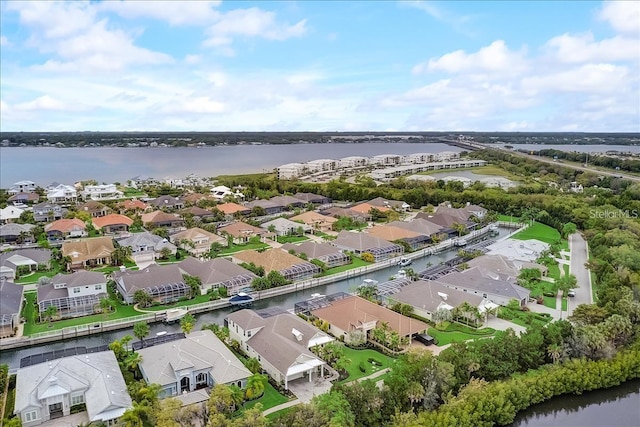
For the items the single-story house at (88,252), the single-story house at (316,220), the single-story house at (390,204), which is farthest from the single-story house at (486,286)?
the single-story house at (390,204)

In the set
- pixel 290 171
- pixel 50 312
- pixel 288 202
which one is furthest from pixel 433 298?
pixel 290 171

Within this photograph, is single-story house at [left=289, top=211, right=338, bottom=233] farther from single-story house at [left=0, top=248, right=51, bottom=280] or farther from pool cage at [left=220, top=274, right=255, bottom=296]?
single-story house at [left=0, top=248, right=51, bottom=280]

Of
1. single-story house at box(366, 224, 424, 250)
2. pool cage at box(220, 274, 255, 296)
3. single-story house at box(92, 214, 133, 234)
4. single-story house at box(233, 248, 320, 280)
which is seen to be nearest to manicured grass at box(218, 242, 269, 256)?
single-story house at box(233, 248, 320, 280)

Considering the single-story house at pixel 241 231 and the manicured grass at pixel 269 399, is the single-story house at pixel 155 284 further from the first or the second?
the single-story house at pixel 241 231

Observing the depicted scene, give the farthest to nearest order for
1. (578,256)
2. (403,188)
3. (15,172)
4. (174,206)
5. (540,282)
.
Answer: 1. (15,172)
2. (403,188)
3. (174,206)
4. (578,256)
5. (540,282)

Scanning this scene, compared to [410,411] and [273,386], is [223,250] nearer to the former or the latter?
[273,386]

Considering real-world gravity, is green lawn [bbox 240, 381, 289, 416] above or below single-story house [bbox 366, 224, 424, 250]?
below

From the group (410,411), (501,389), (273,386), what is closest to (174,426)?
(273,386)

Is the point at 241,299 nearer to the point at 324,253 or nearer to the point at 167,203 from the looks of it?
the point at 324,253
